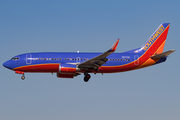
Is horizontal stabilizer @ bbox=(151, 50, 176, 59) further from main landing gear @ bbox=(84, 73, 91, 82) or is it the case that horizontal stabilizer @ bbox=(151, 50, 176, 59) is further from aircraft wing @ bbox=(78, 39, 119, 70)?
main landing gear @ bbox=(84, 73, 91, 82)

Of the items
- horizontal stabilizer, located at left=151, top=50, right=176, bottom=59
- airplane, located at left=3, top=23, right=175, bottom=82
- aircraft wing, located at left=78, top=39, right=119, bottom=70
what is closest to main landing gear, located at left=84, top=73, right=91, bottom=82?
airplane, located at left=3, top=23, right=175, bottom=82

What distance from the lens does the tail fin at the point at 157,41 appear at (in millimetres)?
52244

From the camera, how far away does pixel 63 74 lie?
1988 inches

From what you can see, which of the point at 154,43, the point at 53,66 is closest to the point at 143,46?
the point at 154,43

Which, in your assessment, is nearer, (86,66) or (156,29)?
(86,66)

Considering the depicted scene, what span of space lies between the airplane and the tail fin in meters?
0.72

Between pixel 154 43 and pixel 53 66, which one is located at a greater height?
pixel 154 43

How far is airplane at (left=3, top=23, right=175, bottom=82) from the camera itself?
153ft

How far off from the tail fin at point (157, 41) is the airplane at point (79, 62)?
72 centimetres

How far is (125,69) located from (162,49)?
8068 millimetres

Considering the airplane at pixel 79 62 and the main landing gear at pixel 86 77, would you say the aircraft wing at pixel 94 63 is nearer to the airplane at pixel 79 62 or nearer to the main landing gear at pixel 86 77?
the airplane at pixel 79 62

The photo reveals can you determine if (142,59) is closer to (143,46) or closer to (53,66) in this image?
(143,46)

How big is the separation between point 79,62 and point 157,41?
1433 cm

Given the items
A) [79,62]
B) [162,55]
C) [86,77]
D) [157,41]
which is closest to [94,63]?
[79,62]
